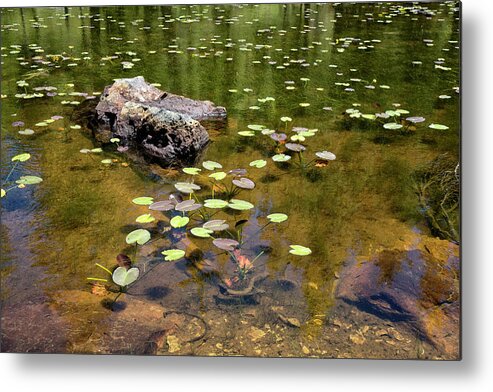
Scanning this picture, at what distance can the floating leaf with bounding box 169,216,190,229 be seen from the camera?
1897 millimetres

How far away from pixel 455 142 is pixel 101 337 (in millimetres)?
1473

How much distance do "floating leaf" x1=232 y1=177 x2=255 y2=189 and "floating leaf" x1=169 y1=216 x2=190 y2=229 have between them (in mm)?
267

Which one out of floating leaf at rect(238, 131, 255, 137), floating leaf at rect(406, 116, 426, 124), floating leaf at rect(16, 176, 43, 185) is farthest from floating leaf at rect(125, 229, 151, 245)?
floating leaf at rect(406, 116, 426, 124)

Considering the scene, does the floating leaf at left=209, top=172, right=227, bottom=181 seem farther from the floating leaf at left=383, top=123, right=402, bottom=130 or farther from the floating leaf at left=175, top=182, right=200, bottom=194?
the floating leaf at left=383, top=123, right=402, bottom=130

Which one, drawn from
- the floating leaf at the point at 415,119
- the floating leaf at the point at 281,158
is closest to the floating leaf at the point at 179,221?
the floating leaf at the point at 281,158

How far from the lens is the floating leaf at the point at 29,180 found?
6.70ft

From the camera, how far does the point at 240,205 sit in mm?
1963

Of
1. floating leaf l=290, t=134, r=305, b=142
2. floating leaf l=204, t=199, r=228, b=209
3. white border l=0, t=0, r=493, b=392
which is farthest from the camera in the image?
floating leaf l=290, t=134, r=305, b=142

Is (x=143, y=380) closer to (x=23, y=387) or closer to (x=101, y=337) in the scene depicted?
(x=101, y=337)

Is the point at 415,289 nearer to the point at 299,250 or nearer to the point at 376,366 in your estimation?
the point at 376,366

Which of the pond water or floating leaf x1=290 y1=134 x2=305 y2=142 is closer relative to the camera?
the pond water

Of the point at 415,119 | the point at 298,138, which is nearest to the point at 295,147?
the point at 298,138

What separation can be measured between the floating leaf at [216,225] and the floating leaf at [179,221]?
7cm

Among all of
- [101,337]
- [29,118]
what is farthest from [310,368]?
[29,118]
